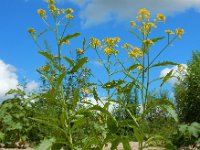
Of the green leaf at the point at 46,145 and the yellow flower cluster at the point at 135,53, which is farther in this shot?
the yellow flower cluster at the point at 135,53

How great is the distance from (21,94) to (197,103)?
128 inches

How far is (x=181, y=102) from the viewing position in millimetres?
9000

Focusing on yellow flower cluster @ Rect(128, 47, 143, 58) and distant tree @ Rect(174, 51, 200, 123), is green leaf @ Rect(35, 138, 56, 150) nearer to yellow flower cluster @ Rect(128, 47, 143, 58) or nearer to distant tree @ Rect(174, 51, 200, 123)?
yellow flower cluster @ Rect(128, 47, 143, 58)

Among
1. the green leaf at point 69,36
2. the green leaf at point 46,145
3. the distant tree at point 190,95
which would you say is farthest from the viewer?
the distant tree at point 190,95

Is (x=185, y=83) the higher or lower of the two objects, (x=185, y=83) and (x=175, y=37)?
the higher

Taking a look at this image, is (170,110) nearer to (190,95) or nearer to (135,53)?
(135,53)

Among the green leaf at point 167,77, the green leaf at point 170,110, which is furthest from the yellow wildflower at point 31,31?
the green leaf at point 170,110

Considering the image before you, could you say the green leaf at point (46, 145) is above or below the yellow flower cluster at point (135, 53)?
below

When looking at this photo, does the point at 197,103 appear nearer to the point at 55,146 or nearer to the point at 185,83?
the point at 185,83

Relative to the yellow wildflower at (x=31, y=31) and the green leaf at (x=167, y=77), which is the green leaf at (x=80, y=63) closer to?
the green leaf at (x=167, y=77)

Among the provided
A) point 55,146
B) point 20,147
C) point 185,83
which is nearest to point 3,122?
point 20,147

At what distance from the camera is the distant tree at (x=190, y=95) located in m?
8.42

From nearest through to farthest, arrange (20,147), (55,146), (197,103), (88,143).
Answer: (88,143)
(55,146)
(20,147)
(197,103)

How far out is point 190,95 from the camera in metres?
8.57
